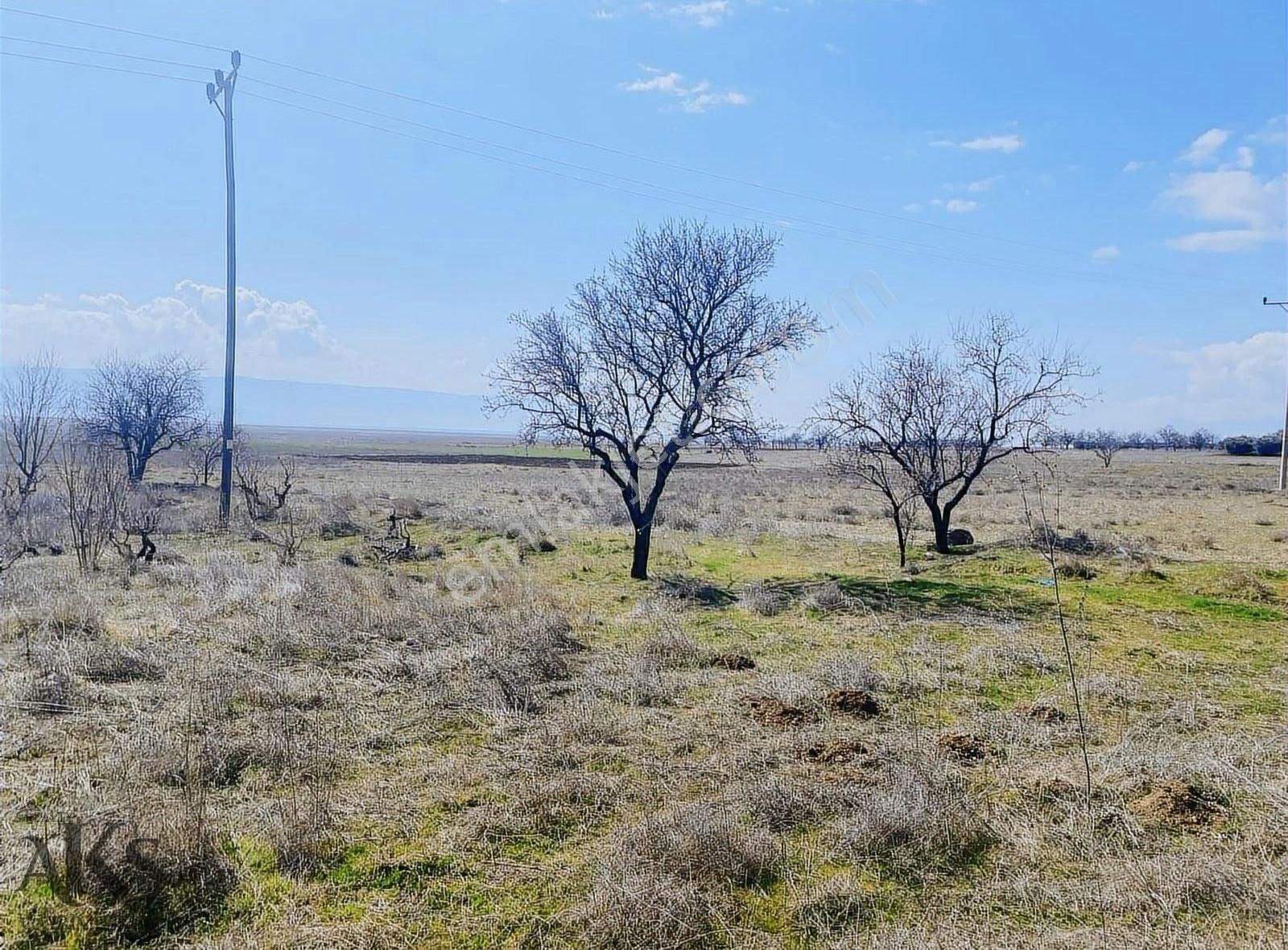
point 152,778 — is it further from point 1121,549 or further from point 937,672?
point 1121,549

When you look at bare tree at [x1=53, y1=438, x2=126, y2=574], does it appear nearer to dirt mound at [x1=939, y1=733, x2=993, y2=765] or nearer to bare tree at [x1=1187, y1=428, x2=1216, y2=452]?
dirt mound at [x1=939, y1=733, x2=993, y2=765]

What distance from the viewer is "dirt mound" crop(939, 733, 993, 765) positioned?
214 inches

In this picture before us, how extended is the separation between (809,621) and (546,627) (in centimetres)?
375

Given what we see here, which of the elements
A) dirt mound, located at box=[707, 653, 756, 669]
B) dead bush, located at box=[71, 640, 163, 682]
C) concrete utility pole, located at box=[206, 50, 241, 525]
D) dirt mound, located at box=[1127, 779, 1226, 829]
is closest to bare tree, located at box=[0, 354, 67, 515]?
concrete utility pole, located at box=[206, 50, 241, 525]

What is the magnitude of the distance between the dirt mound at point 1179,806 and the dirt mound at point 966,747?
3.32ft

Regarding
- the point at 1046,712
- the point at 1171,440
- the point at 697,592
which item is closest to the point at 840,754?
the point at 1046,712

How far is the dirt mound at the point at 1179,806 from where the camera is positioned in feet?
14.4

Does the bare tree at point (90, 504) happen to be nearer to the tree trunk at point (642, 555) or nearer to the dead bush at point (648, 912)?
the tree trunk at point (642, 555)

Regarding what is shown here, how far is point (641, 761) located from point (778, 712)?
4.95 ft

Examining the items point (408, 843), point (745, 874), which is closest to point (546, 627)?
point (408, 843)

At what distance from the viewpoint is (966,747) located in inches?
219

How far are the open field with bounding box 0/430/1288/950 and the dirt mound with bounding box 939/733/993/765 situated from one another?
0.12 ft

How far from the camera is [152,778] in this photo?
4824 millimetres

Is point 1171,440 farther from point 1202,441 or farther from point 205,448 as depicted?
point 205,448
